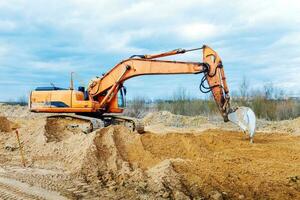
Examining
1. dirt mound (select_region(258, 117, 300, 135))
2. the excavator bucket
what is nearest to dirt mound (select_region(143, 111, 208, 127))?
dirt mound (select_region(258, 117, 300, 135))

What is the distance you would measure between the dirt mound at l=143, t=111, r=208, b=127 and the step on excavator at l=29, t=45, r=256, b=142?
9013 mm

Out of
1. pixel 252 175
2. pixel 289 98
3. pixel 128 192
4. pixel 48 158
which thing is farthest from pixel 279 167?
pixel 289 98

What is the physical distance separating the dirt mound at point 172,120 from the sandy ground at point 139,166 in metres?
9.59

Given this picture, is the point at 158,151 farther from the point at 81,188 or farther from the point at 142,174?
the point at 81,188

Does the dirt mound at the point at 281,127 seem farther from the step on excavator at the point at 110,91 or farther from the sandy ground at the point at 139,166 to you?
the step on excavator at the point at 110,91

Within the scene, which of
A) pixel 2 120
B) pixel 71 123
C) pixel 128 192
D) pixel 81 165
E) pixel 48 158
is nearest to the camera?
pixel 128 192

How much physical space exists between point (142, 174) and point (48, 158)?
352 cm

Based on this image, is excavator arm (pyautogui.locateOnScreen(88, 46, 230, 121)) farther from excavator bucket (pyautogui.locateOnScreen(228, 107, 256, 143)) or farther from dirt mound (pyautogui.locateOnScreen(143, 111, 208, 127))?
dirt mound (pyautogui.locateOnScreen(143, 111, 208, 127))

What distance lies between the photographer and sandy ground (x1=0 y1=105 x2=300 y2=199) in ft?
27.2

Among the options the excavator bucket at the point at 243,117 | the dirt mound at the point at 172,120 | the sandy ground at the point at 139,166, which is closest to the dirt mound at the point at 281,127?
the dirt mound at the point at 172,120

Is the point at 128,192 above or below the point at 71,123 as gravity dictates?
below

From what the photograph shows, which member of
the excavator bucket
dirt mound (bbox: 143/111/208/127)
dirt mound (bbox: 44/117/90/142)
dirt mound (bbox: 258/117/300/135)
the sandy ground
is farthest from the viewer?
dirt mound (bbox: 143/111/208/127)

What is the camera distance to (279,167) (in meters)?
10.2

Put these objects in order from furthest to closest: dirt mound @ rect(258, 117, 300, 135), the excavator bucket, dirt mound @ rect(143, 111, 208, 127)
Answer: dirt mound @ rect(143, 111, 208, 127), dirt mound @ rect(258, 117, 300, 135), the excavator bucket
